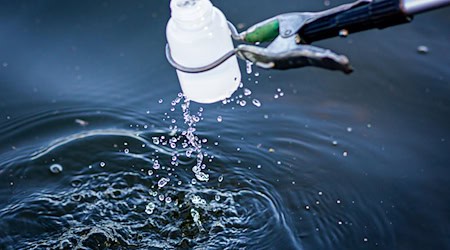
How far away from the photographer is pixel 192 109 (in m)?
2.96

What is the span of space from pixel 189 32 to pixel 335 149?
1.22 metres

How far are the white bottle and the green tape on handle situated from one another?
0.10 meters

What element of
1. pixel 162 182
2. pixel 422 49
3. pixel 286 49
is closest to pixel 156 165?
pixel 162 182

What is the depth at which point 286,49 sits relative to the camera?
1644mm

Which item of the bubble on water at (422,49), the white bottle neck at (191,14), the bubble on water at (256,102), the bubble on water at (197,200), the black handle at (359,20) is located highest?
the white bottle neck at (191,14)

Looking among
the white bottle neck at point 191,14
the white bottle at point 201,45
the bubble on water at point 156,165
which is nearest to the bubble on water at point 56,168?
the bubble on water at point 156,165

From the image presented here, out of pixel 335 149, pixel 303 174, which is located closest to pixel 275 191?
pixel 303 174

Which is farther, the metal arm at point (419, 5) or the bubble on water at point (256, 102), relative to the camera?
the bubble on water at point (256, 102)

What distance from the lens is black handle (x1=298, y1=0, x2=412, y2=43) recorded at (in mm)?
1540

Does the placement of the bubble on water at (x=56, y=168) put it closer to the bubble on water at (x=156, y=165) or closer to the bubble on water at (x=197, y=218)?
the bubble on water at (x=156, y=165)

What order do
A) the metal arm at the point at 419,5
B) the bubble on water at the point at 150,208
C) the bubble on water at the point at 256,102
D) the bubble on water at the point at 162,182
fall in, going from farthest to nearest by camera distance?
the bubble on water at the point at 256,102 < the bubble on water at the point at 162,182 < the bubble on water at the point at 150,208 < the metal arm at the point at 419,5

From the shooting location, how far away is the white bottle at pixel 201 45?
1.76 metres

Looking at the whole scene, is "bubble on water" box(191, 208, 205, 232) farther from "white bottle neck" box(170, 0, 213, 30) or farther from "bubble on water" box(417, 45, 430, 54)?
"bubble on water" box(417, 45, 430, 54)

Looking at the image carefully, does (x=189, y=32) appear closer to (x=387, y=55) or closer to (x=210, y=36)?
(x=210, y=36)
